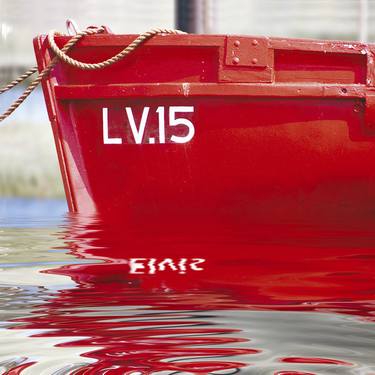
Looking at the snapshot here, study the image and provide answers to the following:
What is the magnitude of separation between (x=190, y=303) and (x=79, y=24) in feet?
28.7

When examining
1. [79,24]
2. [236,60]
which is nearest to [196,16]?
[79,24]

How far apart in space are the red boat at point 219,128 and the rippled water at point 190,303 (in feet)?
0.94

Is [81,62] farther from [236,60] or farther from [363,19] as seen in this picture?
[363,19]

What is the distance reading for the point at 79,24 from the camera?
11281mm

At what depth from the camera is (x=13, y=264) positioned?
3791 millimetres

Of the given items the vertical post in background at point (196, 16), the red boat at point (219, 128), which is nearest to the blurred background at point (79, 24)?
the vertical post in background at point (196, 16)

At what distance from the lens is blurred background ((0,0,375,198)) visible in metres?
11.1

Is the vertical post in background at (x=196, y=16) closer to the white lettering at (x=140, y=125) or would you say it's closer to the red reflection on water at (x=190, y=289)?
the white lettering at (x=140, y=125)

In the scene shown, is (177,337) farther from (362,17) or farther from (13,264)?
(362,17)

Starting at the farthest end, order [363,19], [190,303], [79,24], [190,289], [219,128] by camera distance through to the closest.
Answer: [79,24], [363,19], [219,128], [190,289], [190,303]

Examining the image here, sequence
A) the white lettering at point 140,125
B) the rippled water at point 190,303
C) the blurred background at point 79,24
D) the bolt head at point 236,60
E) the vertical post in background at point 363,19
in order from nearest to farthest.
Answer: the rippled water at point 190,303
the bolt head at point 236,60
the white lettering at point 140,125
the vertical post in background at point 363,19
the blurred background at point 79,24

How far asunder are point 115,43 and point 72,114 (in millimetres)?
451

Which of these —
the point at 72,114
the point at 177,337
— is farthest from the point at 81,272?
the point at 72,114

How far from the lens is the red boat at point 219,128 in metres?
4.60
